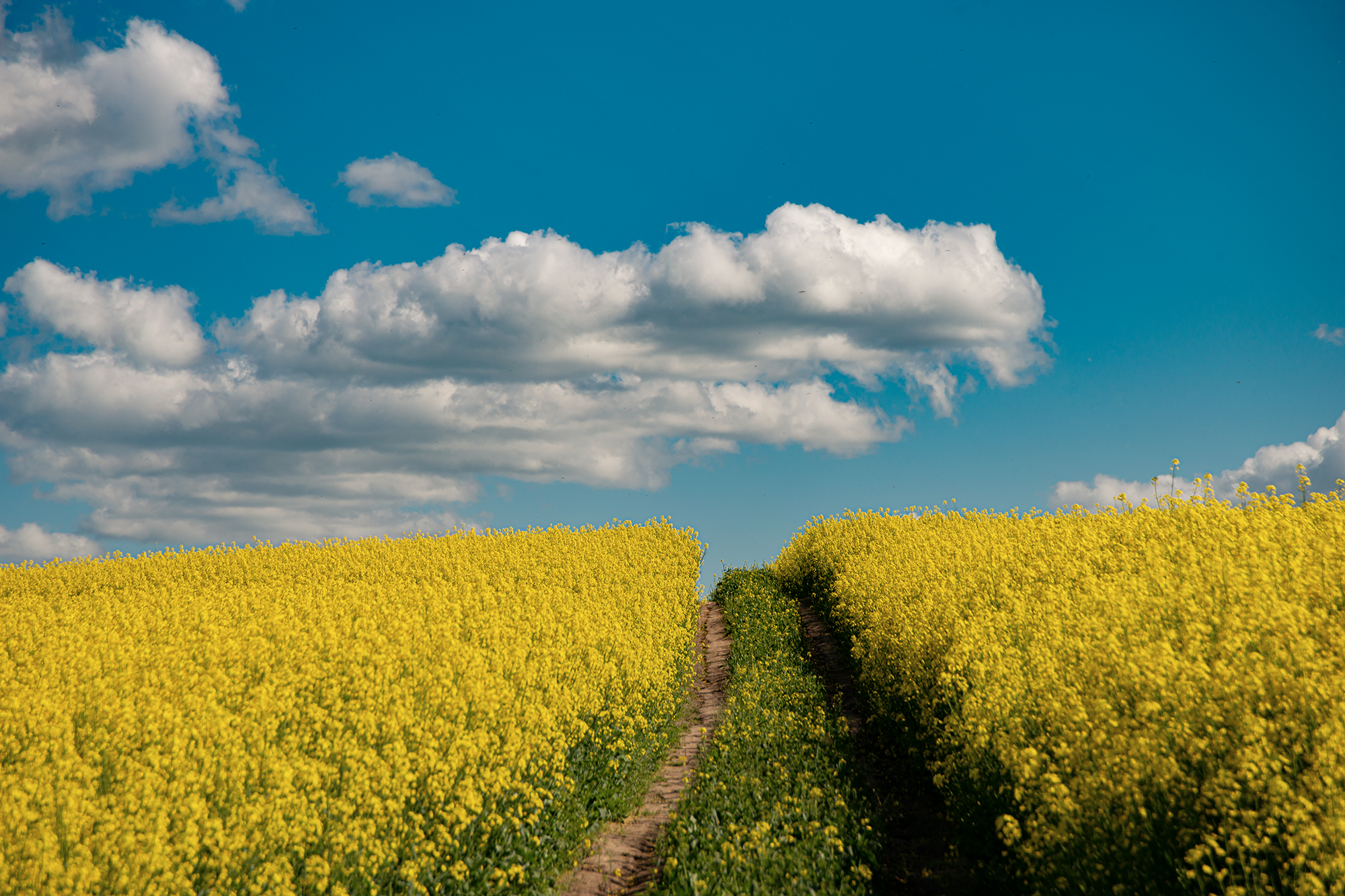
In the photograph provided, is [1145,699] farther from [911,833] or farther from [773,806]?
[773,806]

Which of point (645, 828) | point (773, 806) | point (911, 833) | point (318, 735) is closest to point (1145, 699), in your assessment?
point (911, 833)

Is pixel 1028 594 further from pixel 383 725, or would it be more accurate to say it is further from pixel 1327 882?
pixel 383 725

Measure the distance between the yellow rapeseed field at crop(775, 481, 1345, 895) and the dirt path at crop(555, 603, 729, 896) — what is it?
3.10 metres

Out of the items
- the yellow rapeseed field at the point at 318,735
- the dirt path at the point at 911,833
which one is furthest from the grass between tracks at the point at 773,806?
the yellow rapeseed field at the point at 318,735

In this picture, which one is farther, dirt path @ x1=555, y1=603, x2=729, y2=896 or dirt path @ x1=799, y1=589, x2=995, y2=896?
dirt path @ x1=555, y1=603, x2=729, y2=896

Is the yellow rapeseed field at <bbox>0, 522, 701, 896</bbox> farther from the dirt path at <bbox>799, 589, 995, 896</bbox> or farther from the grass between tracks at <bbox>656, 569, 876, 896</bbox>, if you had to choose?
the dirt path at <bbox>799, 589, 995, 896</bbox>

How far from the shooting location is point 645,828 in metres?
10.3

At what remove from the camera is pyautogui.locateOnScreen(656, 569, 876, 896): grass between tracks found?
8242 millimetres

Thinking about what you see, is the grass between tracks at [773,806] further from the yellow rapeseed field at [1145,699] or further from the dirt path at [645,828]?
the yellow rapeseed field at [1145,699]

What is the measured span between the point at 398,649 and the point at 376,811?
11.3 ft

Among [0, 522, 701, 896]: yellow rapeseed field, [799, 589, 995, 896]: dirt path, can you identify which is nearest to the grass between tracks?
[799, 589, 995, 896]: dirt path

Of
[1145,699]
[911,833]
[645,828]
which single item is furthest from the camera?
[645,828]

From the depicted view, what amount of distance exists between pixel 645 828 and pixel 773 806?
1719 millimetres

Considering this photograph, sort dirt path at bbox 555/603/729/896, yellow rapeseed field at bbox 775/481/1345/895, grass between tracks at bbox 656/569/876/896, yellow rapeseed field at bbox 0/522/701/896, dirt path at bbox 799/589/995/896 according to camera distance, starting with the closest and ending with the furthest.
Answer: yellow rapeseed field at bbox 775/481/1345/895
yellow rapeseed field at bbox 0/522/701/896
grass between tracks at bbox 656/569/876/896
dirt path at bbox 799/589/995/896
dirt path at bbox 555/603/729/896
